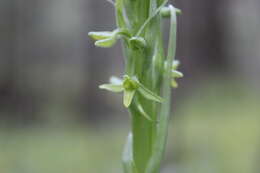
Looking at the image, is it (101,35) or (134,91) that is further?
(101,35)

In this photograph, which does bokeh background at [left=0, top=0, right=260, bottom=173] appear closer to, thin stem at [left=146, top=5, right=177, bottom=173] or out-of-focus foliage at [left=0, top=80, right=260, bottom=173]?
out-of-focus foliage at [left=0, top=80, right=260, bottom=173]

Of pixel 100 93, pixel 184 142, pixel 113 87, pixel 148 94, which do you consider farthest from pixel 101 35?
pixel 100 93

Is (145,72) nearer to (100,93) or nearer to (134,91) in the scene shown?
(134,91)

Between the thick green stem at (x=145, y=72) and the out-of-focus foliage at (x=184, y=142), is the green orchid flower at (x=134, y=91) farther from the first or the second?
the out-of-focus foliage at (x=184, y=142)

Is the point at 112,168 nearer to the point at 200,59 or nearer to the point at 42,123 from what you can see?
the point at 200,59

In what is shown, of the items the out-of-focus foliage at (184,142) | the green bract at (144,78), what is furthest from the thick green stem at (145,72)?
the out-of-focus foliage at (184,142)

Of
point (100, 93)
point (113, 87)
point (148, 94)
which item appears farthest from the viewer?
point (100, 93)

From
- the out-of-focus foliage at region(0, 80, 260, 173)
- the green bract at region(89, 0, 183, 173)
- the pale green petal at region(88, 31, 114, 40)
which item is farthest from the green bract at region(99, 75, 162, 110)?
the out-of-focus foliage at region(0, 80, 260, 173)
